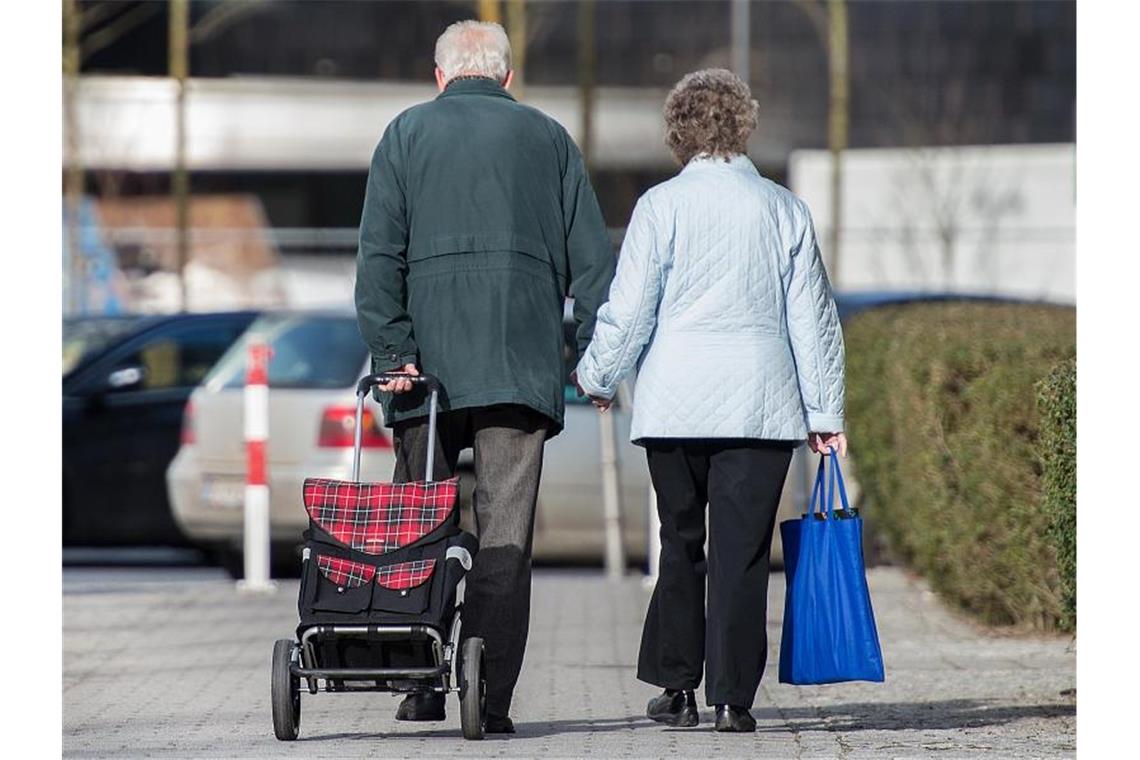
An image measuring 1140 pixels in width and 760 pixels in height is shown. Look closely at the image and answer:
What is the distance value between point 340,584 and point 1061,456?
2127 millimetres

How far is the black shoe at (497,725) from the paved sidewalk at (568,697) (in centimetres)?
7

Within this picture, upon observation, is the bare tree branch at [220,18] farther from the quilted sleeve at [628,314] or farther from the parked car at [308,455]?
the quilted sleeve at [628,314]

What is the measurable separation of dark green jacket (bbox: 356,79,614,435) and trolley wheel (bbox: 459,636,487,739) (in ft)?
2.09

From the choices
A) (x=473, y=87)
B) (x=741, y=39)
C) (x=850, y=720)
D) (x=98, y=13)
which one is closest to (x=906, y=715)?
(x=850, y=720)

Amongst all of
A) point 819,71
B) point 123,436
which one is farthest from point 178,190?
point 123,436

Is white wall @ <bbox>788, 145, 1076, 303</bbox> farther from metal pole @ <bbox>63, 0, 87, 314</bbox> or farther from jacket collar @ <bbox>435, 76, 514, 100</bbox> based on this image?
jacket collar @ <bbox>435, 76, 514, 100</bbox>

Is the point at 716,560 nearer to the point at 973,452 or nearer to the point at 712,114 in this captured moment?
the point at 712,114

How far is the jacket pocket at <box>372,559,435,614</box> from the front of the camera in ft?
→ 19.2

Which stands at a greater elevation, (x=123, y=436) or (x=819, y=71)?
(x=819, y=71)

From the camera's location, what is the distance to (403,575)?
589 centimetres

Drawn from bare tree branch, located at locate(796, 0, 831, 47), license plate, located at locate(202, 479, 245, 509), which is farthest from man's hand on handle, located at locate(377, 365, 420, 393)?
bare tree branch, located at locate(796, 0, 831, 47)

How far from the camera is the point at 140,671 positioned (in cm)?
825

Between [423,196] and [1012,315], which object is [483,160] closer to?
[423,196]
